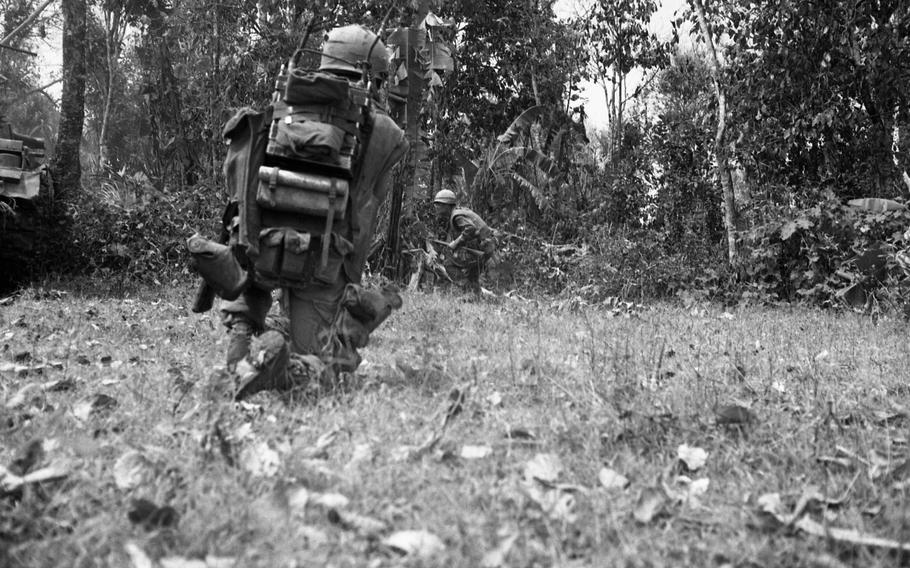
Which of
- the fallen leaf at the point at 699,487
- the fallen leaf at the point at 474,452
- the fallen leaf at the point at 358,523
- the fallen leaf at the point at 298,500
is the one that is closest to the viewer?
the fallen leaf at the point at 358,523

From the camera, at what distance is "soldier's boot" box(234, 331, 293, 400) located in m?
3.83

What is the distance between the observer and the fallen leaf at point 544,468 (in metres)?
2.78

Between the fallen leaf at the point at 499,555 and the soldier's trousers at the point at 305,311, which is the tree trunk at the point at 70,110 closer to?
the soldier's trousers at the point at 305,311

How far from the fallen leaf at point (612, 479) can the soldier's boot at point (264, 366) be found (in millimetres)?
1732

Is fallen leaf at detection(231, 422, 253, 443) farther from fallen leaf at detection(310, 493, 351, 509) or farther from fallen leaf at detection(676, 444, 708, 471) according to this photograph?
fallen leaf at detection(676, 444, 708, 471)

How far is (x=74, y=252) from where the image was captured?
44.4 feet

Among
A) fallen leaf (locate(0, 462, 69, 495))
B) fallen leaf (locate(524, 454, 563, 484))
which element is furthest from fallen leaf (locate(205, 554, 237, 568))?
fallen leaf (locate(524, 454, 563, 484))

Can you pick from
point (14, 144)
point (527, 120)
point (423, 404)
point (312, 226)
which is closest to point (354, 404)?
point (423, 404)

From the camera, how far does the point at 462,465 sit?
2.97 metres

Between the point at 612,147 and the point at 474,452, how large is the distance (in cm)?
2083

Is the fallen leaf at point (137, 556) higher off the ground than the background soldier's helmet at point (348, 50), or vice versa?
the background soldier's helmet at point (348, 50)

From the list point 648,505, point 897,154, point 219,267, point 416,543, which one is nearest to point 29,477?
point 416,543

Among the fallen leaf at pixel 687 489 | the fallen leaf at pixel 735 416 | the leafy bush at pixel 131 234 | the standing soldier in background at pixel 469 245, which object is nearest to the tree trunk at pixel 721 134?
the standing soldier in background at pixel 469 245

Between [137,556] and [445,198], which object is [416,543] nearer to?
[137,556]
